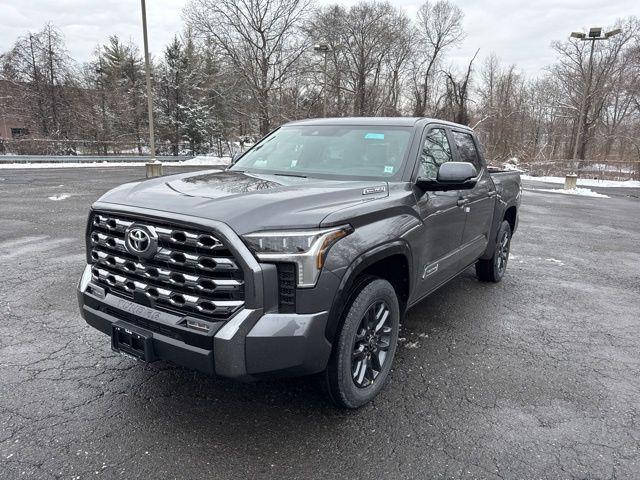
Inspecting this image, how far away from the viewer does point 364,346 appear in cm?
285

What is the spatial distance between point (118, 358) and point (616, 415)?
357cm

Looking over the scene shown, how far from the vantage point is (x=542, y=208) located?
46.2ft

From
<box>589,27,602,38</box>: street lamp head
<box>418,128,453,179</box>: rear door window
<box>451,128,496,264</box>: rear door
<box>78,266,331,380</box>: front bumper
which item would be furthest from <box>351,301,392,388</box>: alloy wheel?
<box>589,27,602,38</box>: street lamp head

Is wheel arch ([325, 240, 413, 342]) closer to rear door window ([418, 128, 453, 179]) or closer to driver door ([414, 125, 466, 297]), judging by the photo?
driver door ([414, 125, 466, 297])

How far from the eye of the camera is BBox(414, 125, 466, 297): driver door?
336 centimetres

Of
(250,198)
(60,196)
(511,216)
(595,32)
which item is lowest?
(60,196)

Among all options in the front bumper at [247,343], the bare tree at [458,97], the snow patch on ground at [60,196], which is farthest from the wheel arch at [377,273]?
the bare tree at [458,97]

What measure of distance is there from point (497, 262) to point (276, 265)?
164 inches

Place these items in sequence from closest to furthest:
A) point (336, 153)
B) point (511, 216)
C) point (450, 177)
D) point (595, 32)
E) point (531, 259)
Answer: point (450, 177) → point (336, 153) → point (511, 216) → point (531, 259) → point (595, 32)

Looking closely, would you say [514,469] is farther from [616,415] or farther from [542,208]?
[542,208]

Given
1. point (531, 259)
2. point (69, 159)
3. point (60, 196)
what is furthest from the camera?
point (69, 159)

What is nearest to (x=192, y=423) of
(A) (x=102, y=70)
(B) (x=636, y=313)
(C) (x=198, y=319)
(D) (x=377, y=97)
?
(C) (x=198, y=319)

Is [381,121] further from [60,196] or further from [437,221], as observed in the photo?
[60,196]

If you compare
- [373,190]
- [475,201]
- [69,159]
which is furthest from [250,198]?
[69,159]
